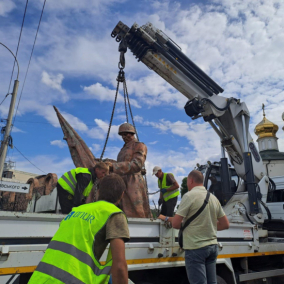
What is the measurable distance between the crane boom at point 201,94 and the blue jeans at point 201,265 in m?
3.48

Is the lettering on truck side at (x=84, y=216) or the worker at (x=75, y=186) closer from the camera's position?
the lettering on truck side at (x=84, y=216)

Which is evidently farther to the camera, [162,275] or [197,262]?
[162,275]

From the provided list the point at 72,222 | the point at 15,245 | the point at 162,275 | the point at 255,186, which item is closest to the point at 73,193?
the point at 15,245

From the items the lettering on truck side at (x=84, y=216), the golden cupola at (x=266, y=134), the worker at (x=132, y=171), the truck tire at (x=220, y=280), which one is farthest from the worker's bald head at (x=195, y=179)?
the golden cupola at (x=266, y=134)

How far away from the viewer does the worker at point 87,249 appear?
1558mm

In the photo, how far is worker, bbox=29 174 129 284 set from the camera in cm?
156

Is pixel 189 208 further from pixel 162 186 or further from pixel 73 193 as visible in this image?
pixel 162 186

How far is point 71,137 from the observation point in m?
4.55

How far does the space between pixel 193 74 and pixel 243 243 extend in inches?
161

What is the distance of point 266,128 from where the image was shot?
31.0m

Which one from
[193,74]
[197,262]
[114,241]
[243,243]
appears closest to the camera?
[114,241]

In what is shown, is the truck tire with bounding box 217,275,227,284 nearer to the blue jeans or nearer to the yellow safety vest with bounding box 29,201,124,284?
the blue jeans

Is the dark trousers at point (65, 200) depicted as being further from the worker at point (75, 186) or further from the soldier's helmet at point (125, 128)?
the soldier's helmet at point (125, 128)

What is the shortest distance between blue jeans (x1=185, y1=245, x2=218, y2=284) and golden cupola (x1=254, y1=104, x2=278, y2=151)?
30.0 metres
